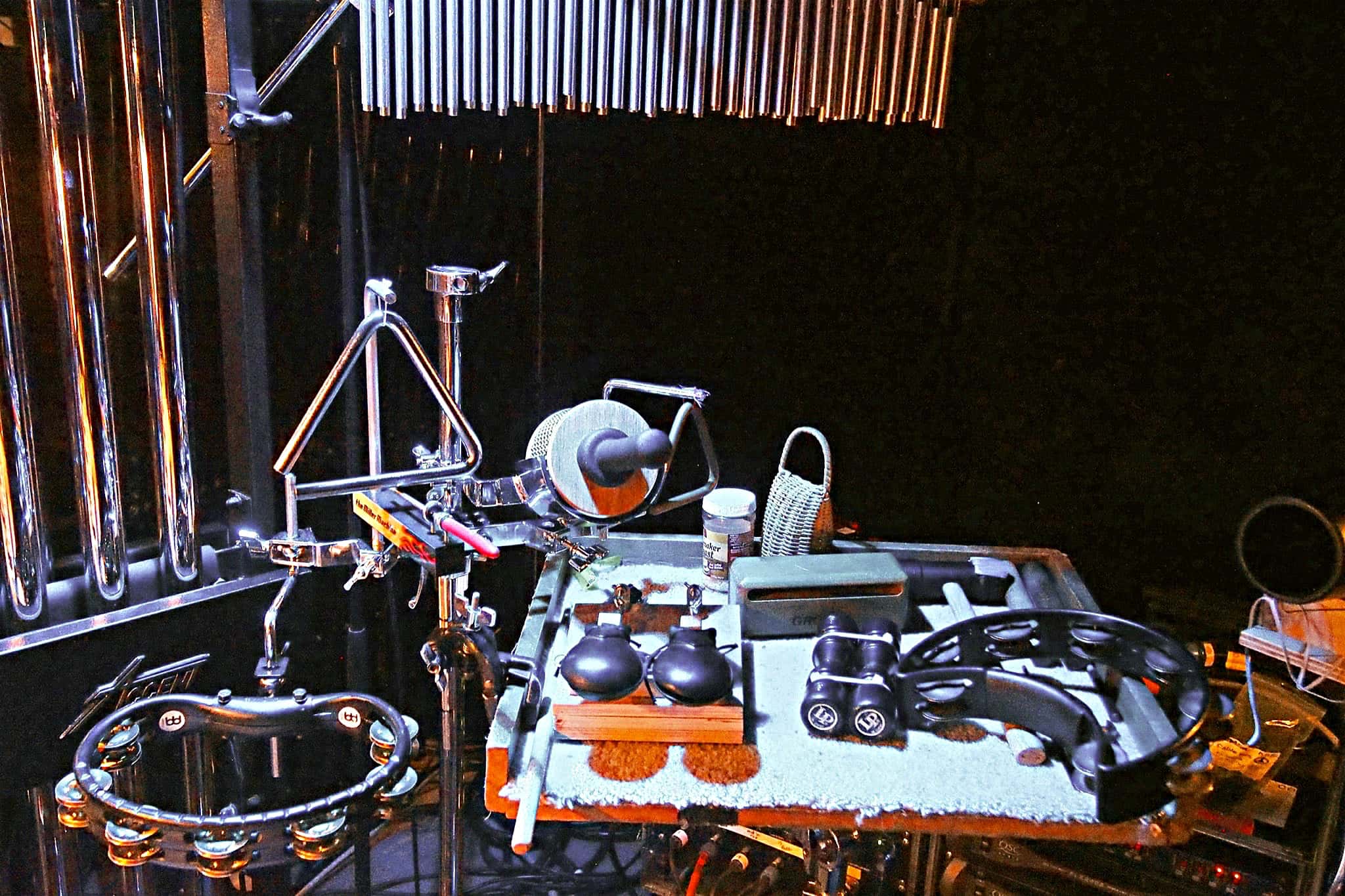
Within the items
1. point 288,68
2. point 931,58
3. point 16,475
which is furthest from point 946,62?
point 16,475

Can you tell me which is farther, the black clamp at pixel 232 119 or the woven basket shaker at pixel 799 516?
the woven basket shaker at pixel 799 516

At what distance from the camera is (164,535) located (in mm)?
1798

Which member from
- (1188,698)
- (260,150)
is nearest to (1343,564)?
(1188,698)

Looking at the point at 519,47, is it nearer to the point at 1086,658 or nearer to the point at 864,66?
the point at 864,66

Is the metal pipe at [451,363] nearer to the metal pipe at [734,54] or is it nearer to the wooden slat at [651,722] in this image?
the wooden slat at [651,722]

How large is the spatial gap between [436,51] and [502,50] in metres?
0.09

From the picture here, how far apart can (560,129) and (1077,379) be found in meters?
0.98

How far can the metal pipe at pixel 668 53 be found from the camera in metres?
1.69

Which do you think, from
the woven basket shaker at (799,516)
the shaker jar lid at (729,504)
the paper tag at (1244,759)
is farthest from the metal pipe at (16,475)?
the paper tag at (1244,759)

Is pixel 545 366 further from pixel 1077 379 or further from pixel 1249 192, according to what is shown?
pixel 1249 192

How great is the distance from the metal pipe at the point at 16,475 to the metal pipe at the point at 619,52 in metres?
0.80

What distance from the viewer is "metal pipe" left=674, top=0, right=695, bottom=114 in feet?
5.53

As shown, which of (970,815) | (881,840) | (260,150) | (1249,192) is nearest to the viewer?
(970,815)

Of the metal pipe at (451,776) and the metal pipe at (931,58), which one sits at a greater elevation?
the metal pipe at (931,58)
